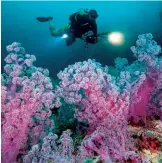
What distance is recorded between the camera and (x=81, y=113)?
10.2 ft

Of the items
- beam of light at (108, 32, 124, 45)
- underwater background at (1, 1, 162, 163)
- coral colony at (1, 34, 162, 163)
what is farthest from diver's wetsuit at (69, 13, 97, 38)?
coral colony at (1, 34, 162, 163)

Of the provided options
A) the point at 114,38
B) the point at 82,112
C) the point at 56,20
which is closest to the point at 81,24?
the point at 82,112

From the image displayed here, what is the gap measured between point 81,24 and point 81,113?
2747 mm

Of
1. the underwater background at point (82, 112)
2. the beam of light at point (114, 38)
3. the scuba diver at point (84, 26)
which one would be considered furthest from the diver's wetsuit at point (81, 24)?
the underwater background at point (82, 112)

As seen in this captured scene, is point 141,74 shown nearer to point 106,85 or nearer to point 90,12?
point 106,85

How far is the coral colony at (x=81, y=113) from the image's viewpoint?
8.08 feet

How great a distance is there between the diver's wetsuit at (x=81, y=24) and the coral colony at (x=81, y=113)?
6.11 feet

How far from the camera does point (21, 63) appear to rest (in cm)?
307

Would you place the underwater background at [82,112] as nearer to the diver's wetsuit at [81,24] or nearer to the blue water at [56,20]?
the diver's wetsuit at [81,24]

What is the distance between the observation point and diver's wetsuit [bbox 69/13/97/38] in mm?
5203

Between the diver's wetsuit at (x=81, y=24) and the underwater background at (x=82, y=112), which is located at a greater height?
the diver's wetsuit at (x=81, y=24)

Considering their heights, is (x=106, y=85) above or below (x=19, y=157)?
above

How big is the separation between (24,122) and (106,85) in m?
1.03

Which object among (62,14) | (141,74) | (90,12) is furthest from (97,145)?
(62,14)
